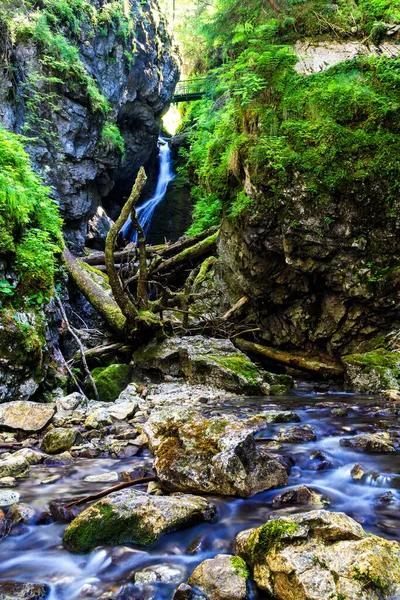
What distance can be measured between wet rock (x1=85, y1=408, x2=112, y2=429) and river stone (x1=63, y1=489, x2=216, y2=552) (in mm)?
2447

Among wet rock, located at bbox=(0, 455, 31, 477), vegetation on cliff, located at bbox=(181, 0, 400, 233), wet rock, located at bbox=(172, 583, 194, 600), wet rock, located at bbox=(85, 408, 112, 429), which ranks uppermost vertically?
vegetation on cliff, located at bbox=(181, 0, 400, 233)

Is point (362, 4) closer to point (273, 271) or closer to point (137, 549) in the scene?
point (273, 271)

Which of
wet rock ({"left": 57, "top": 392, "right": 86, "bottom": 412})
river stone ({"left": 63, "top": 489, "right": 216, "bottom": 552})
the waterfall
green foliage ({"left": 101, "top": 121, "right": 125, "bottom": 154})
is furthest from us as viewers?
the waterfall

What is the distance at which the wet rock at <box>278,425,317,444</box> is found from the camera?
4.44 metres

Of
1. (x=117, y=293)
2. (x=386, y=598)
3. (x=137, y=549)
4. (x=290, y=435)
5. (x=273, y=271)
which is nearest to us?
(x=386, y=598)

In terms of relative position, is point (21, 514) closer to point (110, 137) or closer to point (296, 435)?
point (296, 435)

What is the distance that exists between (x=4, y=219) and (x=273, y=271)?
20.5 ft

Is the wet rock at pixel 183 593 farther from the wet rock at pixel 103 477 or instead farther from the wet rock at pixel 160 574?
the wet rock at pixel 103 477

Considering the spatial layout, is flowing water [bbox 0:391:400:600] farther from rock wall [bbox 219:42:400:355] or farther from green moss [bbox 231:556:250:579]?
rock wall [bbox 219:42:400:355]

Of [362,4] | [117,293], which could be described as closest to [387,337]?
[117,293]

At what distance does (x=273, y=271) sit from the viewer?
32.2 feet

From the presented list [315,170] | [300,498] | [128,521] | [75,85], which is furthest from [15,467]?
[75,85]

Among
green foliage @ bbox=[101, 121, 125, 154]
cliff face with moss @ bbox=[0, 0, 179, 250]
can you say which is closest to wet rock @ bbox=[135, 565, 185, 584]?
cliff face with moss @ bbox=[0, 0, 179, 250]

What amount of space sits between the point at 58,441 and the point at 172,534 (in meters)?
2.25
